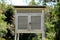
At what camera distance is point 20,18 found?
13.5m

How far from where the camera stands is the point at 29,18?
13.5m

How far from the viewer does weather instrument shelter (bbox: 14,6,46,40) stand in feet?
44.1

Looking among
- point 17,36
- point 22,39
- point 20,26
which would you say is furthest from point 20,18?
point 22,39

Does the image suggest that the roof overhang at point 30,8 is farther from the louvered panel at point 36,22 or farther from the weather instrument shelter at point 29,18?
the louvered panel at point 36,22

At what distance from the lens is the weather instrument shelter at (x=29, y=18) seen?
44.1ft

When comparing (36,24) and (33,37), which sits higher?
(36,24)

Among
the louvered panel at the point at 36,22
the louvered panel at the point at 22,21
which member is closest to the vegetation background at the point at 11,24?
the louvered panel at the point at 36,22

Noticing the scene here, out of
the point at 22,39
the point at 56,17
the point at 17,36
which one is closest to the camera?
the point at 56,17

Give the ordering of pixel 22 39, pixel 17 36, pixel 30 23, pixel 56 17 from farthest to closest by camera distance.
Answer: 1. pixel 22 39
2. pixel 17 36
3. pixel 30 23
4. pixel 56 17

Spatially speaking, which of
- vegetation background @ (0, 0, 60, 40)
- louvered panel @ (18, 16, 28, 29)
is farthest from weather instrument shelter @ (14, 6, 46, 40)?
vegetation background @ (0, 0, 60, 40)

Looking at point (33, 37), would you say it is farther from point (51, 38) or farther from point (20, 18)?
point (51, 38)

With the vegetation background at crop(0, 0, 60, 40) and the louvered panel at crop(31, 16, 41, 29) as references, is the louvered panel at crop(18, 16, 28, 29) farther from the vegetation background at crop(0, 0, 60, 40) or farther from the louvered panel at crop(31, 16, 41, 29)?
the vegetation background at crop(0, 0, 60, 40)

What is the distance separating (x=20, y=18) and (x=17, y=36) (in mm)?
1531

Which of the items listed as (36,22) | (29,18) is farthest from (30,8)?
(36,22)
